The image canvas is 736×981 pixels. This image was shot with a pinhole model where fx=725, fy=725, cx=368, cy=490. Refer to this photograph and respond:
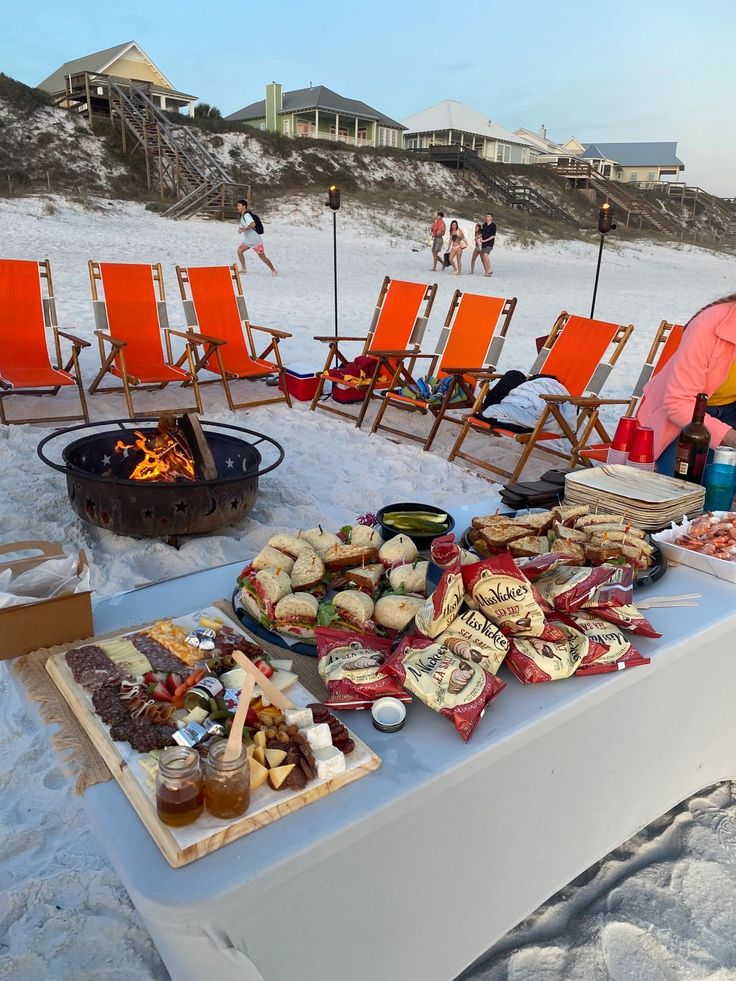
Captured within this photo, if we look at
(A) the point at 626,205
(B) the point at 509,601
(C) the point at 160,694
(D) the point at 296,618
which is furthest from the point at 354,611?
(A) the point at 626,205

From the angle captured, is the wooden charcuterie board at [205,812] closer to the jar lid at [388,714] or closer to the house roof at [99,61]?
the jar lid at [388,714]

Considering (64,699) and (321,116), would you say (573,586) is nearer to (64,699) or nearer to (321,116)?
(64,699)

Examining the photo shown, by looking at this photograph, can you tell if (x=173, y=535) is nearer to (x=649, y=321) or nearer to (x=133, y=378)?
(x=133, y=378)

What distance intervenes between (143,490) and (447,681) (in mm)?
2311

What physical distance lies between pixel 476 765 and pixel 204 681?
0.51m

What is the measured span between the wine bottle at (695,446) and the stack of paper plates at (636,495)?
0.69 ft

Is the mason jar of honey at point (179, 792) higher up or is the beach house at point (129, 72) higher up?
the beach house at point (129, 72)

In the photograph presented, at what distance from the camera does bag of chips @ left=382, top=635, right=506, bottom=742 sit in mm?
1297

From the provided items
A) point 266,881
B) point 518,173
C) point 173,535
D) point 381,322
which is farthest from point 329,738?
point 518,173

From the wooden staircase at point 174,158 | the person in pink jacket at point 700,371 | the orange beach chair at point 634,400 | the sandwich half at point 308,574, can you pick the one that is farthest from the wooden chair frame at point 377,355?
the wooden staircase at point 174,158

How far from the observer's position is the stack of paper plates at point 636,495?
2.17 meters

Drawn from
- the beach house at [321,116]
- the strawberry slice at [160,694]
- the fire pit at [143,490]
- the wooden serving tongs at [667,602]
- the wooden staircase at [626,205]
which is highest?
the beach house at [321,116]

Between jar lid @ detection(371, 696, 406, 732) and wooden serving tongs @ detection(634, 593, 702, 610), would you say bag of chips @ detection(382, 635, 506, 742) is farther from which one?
wooden serving tongs @ detection(634, 593, 702, 610)

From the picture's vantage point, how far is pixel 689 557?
2000 millimetres
